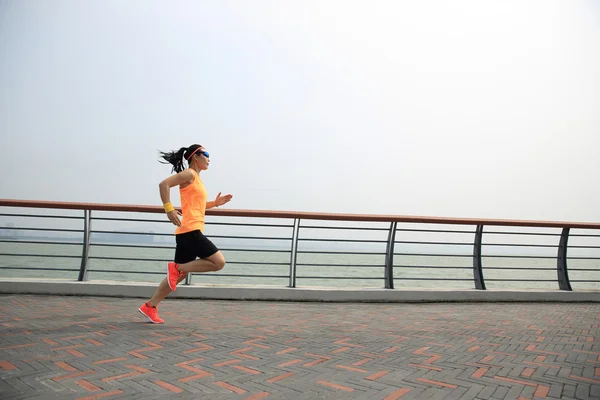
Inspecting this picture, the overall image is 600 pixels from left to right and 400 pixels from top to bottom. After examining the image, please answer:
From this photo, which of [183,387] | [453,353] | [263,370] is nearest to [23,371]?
[183,387]

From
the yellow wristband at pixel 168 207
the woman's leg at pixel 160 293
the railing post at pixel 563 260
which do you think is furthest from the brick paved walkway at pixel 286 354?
the railing post at pixel 563 260

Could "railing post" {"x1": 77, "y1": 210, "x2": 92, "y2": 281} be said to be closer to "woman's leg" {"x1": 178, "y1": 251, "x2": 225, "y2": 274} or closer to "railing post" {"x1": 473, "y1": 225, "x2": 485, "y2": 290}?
"woman's leg" {"x1": 178, "y1": 251, "x2": 225, "y2": 274}

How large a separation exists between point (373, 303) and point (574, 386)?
3.74m

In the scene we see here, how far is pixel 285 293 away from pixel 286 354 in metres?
3.02

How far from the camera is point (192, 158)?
4.35 m

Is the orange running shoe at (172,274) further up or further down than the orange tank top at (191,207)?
further down

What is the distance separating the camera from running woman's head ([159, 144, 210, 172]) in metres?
4.34

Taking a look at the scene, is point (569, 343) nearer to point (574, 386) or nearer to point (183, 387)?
point (574, 386)

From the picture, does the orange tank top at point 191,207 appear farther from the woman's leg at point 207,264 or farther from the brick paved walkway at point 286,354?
the brick paved walkway at point 286,354

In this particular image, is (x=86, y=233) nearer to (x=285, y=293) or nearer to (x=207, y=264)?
(x=207, y=264)

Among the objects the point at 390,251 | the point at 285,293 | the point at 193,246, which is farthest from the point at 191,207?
the point at 390,251

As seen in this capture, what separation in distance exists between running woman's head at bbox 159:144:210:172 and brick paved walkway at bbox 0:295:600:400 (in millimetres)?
1633

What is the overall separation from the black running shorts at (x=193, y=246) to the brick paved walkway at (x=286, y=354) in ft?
2.34

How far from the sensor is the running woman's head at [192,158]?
4340mm
